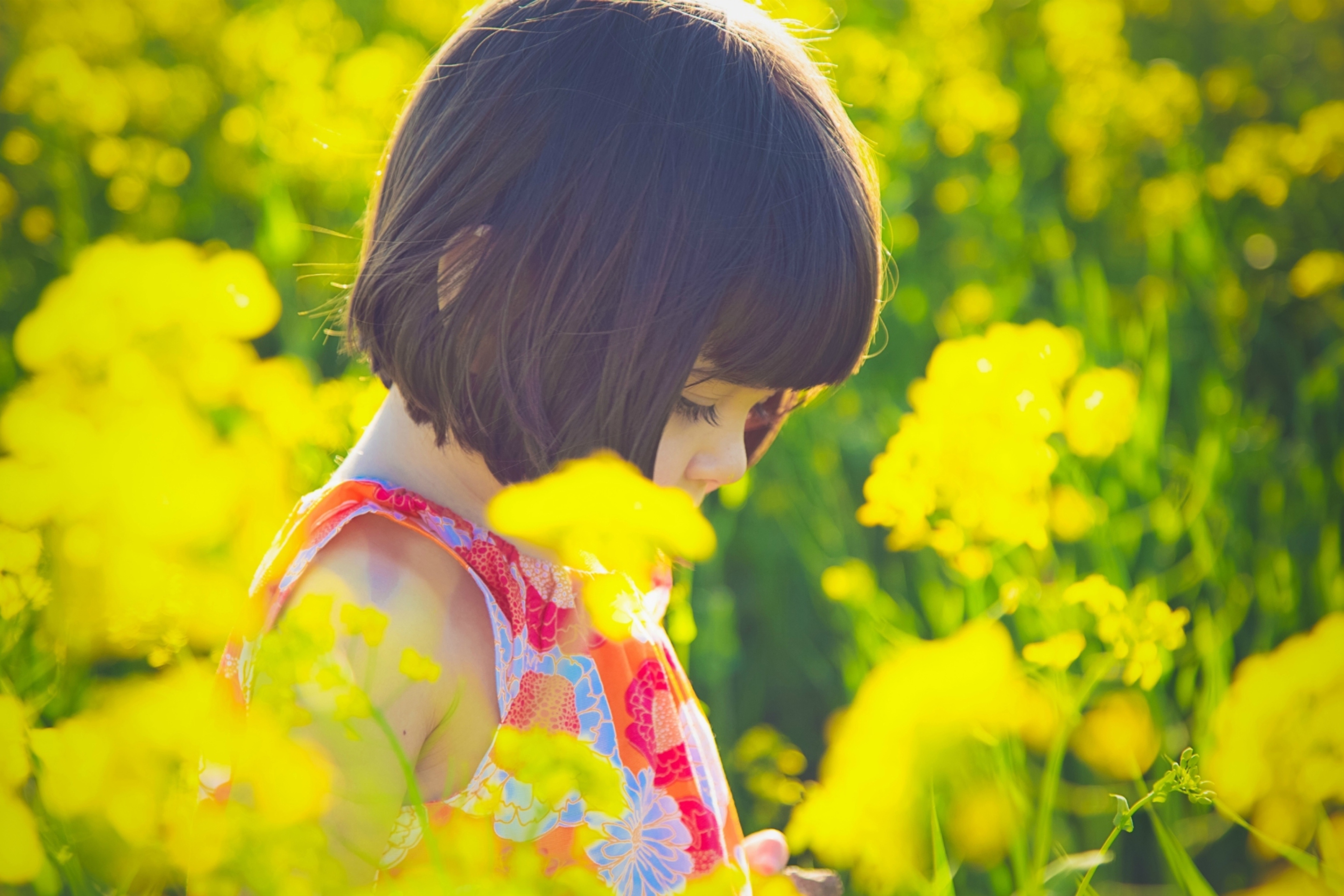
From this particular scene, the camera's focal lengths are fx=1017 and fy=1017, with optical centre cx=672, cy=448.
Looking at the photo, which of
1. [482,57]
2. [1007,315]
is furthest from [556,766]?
[1007,315]

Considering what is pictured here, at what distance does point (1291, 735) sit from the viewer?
0.74 meters

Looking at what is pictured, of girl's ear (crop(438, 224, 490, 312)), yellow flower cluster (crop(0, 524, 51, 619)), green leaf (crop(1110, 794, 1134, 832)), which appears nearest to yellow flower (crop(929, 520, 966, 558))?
green leaf (crop(1110, 794, 1134, 832))

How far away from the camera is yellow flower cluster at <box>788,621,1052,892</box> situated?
65 centimetres

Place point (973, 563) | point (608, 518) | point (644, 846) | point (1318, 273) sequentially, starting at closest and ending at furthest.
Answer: point (608, 518), point (644, 846), point (973, 563), point (1318, 273)

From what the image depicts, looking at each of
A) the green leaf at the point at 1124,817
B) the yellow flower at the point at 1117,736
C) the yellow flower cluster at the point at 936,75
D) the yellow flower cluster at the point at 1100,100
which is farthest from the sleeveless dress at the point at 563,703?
the yellow flower cluster at the point at 1100,100

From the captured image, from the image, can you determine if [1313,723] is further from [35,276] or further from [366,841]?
[35,276]

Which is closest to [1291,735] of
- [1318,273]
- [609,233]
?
[609,233]

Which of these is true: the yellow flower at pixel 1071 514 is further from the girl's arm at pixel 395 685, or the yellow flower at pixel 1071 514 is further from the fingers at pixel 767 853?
the girl's arm at pixel 395 685

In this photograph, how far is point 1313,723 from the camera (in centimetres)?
73

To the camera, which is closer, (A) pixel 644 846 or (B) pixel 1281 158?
(A) pixel 644 846

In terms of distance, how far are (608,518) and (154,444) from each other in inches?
16.8

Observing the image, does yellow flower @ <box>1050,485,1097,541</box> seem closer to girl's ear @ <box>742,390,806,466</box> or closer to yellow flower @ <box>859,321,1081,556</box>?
yellow flower @ <box>859,321,1081,556</box>

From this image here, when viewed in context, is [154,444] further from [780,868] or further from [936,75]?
[936,75]

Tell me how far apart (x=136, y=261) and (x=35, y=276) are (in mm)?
1217
